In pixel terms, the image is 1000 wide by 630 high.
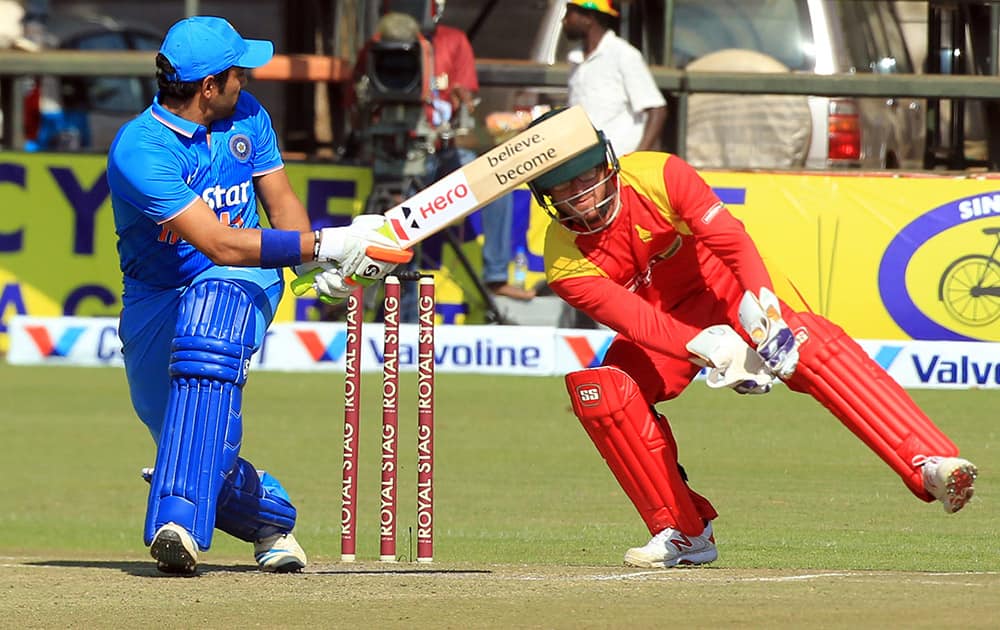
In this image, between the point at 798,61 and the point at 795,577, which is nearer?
the point at 795,577

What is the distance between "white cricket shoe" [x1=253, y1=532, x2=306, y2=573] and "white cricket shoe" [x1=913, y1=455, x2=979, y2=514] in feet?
6.65

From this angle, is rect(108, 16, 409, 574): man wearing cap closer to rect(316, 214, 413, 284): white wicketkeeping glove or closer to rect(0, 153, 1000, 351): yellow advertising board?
rect(316, 214, 413, 284): white wicketkeeping glove

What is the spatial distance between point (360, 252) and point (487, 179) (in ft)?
1.52

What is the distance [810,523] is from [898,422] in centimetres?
156

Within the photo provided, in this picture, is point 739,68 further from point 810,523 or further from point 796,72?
point 810,523

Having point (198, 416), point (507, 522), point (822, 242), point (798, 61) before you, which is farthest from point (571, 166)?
point (798, 61)

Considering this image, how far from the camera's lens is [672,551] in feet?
20.9

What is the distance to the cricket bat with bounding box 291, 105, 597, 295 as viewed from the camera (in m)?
6.02

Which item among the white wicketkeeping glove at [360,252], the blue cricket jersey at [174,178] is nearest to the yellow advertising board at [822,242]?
the blue cricket jersey at [174,178]

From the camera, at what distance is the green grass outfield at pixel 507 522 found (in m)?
5.25

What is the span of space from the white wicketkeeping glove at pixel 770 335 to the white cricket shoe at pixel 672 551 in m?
0.72

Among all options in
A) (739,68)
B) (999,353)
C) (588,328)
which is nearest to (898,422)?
(999,353)

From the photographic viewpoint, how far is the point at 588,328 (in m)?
12.0

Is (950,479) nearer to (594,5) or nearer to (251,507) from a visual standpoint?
(251,507)
